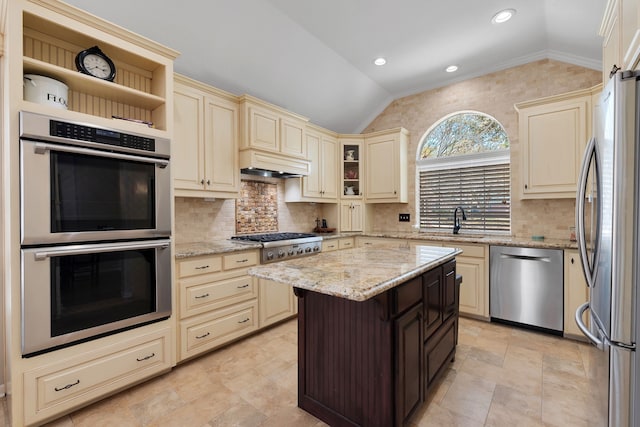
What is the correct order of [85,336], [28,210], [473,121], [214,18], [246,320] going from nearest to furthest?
[28,210], [85,336], [214,18], [246,320], [473,121]

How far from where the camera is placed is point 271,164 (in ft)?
10.9

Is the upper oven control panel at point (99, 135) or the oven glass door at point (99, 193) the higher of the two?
the upper oven control panel at point (99, 135)

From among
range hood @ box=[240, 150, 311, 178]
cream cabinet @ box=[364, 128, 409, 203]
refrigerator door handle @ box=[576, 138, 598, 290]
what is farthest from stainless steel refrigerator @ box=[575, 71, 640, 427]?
cream cabinet @ box=[364, 128, 409, 203]

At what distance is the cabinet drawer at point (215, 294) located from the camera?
2428mm

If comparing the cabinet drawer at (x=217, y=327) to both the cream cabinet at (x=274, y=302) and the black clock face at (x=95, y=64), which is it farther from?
the black clock face at (x=95, y=64)

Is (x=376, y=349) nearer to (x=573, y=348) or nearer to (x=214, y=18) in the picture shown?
(x=573, y=348)

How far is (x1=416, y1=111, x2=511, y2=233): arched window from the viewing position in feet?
→ 12.5

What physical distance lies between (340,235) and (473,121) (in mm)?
2448

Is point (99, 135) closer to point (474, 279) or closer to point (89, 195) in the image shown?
point (89, 195)

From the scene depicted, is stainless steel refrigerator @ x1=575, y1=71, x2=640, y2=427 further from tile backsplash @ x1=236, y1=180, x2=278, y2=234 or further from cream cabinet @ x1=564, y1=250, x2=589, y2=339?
tile backsplash @ x1=236, y1=180, x2=278, y2=234

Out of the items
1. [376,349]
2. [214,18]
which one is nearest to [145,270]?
[376,349]

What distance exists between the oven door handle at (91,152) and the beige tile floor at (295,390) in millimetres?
1649

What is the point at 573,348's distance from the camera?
2.66 m

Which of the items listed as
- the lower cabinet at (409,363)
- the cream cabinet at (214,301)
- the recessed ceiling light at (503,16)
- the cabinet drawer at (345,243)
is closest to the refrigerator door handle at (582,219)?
the lower cabinet at (409,363)
